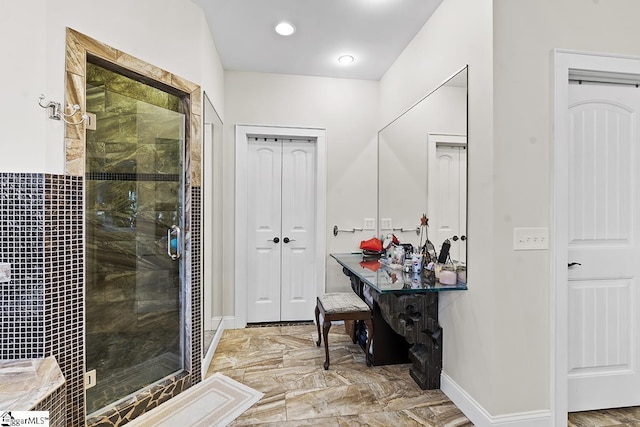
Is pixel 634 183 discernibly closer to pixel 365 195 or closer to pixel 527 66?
pixel 527 66

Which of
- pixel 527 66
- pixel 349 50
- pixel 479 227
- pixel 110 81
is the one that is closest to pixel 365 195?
pixel 349 50

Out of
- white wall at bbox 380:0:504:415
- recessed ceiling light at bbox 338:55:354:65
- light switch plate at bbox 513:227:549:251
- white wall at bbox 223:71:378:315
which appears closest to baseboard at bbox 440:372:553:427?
white wall at bbox 380:0:504:415

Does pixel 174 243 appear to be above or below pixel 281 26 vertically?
below

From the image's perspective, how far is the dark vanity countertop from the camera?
2000 millimetres

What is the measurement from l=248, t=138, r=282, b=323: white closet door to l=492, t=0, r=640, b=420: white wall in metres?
2.33

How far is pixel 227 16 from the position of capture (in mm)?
2490

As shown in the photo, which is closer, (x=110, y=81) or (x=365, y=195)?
(x=110, y=81)

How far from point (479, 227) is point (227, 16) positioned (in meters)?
2.38

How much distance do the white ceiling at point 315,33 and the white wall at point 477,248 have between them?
423mm

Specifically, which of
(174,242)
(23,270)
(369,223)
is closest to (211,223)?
(174,242)

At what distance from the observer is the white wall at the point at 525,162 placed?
1773mm

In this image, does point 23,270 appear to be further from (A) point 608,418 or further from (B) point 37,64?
(A) point 608,418

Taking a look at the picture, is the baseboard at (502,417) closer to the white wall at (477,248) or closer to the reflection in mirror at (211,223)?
the white wall at (477,248)

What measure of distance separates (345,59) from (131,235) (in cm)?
247
